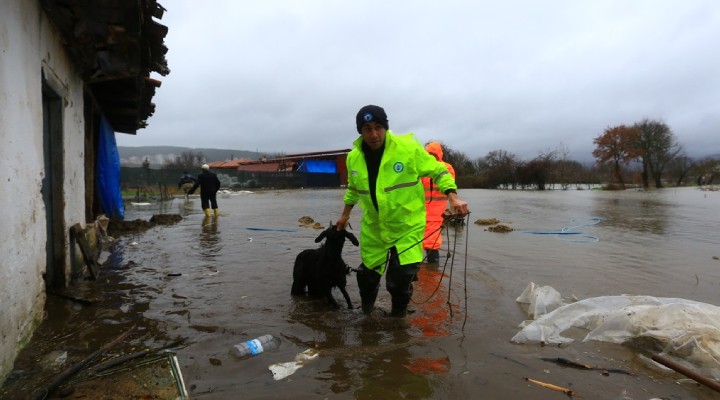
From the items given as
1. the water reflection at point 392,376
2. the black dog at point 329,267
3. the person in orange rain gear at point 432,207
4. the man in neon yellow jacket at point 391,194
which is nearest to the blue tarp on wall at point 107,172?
the black dog at point 329,267

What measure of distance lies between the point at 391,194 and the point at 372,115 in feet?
2.22

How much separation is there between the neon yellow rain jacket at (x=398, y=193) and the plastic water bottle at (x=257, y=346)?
1.05m

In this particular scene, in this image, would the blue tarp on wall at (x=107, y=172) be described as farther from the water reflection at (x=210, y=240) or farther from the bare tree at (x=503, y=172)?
the bare tree at (x=503, y=172)

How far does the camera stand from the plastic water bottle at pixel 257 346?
310 cm

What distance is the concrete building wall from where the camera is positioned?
278 centimetres

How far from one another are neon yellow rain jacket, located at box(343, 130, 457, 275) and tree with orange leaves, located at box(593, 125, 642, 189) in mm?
53018

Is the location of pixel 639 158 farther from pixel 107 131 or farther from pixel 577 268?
pixel 107 131

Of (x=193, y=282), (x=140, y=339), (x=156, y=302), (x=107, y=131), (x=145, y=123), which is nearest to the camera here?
(x=140, y=339)

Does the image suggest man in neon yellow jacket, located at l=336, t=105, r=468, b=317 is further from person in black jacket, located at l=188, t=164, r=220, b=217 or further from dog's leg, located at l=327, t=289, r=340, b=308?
person in black jacket, located at l=188, t=164, r=220, b=217

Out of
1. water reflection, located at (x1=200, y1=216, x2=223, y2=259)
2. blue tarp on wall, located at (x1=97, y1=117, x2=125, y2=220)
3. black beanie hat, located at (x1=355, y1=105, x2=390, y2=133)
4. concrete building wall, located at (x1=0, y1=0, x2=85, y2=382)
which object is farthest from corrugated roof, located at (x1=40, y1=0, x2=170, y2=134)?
water reflection, located at (x1=200, y1=216, x2=223, y2=259)

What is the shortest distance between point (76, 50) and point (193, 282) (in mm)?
3047

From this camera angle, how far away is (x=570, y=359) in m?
3.01

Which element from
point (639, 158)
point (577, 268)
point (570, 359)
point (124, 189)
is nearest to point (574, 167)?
point (639, 158)

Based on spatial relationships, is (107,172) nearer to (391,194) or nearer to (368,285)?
(368,285)
